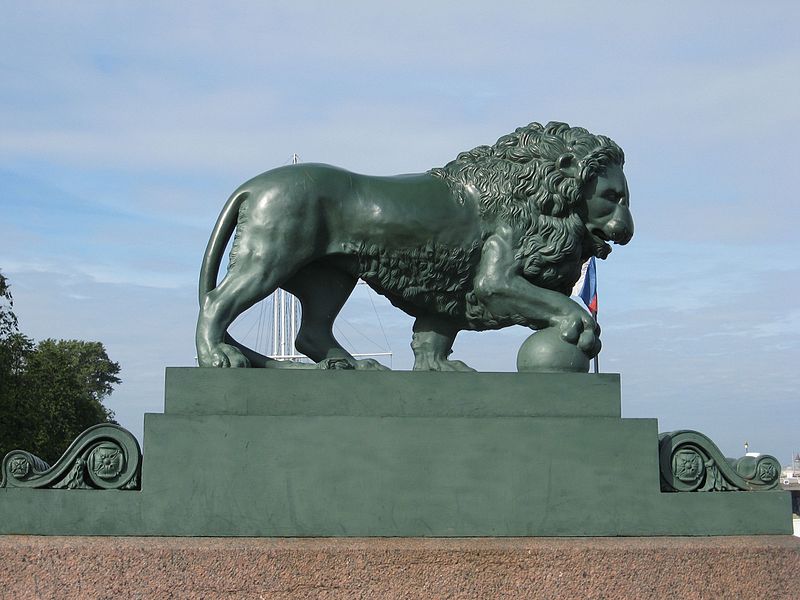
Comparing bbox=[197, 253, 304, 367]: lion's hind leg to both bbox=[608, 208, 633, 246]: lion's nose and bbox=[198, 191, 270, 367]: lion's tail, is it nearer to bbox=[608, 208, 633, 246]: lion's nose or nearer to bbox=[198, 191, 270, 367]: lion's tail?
bbox=[198, 191, 270, 367]: lion's tail

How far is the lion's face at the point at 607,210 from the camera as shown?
6.55 meters

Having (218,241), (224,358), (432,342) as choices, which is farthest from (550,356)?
(218,241)

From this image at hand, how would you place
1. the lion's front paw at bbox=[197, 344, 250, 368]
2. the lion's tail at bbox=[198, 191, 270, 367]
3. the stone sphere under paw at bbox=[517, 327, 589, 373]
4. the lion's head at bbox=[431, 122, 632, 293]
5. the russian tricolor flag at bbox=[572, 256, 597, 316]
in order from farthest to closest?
the russian tricolor flag at bbox=[572, 256, 597, 316] → the lion's head at bbox=[431, 122, 632, 293] → the lion's tail at bbox=[198, 191, 270, 367] → the stone sphere under paw at bbox=[517, 327, 589, 373] → the lion's front paw at bbox=[197, 344, 250, 368]

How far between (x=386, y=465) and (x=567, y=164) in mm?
2322

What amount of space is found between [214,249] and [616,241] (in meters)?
2.63

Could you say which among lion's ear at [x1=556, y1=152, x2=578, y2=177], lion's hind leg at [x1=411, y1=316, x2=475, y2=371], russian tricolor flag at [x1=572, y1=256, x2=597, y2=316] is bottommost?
lion's hind leg at [x1=411, y1=316, x2=475, y2=371]

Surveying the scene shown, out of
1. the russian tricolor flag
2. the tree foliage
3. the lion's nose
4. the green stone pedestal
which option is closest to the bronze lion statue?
the lion's nose

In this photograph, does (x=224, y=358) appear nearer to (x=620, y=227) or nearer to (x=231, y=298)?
(x=231, y=298)

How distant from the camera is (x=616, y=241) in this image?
664 cm

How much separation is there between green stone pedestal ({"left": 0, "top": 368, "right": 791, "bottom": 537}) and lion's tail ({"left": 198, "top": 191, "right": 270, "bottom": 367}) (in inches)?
28.8

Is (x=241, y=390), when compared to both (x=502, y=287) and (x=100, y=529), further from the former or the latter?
(x=502, y=287)

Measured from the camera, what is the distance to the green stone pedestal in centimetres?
554

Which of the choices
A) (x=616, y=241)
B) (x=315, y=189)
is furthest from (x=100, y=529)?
(x=616, y=241)

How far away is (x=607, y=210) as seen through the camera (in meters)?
6.58
